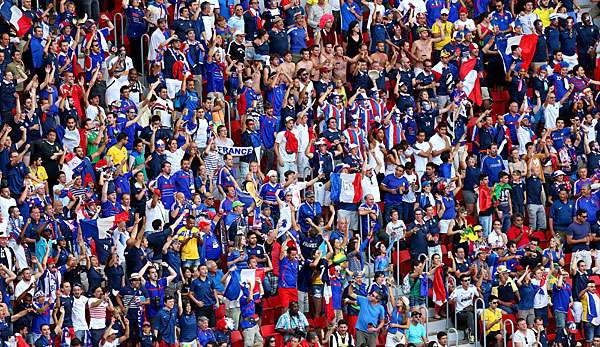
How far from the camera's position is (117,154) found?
2988cm

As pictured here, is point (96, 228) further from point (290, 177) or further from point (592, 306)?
point (592, 306)

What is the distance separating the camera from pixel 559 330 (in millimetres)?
31375

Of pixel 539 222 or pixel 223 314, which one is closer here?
pixel 223 314

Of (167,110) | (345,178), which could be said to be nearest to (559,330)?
(345,178)

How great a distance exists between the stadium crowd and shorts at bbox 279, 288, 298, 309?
5 centimetres

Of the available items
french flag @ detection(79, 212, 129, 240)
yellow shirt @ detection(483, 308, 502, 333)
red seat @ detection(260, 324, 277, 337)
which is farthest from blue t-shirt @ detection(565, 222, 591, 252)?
french flag @ detection(79, 212, 129, 240)

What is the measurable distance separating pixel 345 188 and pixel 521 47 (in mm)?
6116

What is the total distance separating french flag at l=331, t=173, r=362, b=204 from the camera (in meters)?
31.3

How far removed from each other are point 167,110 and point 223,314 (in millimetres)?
3888

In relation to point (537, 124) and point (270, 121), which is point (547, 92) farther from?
point (270, 121)

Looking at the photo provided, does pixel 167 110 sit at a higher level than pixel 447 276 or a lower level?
higher

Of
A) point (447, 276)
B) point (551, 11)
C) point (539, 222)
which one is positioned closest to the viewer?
point (447, 276)

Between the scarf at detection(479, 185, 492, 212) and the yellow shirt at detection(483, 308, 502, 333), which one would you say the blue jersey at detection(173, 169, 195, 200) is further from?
the scarf at detection(479, 185, 492, 212)

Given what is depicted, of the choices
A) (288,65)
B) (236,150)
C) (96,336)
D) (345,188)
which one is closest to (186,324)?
(96,336)
